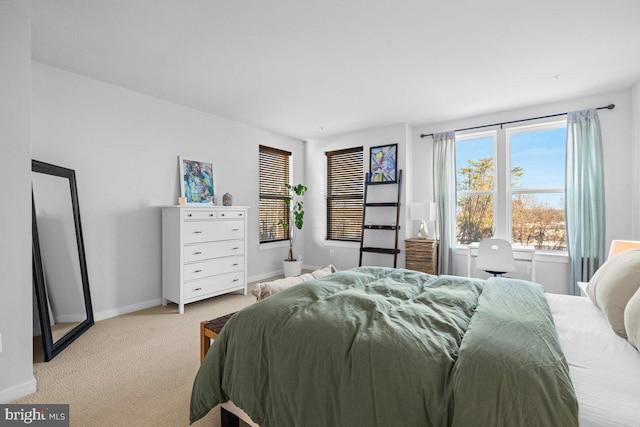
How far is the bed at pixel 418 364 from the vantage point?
3.11 feet

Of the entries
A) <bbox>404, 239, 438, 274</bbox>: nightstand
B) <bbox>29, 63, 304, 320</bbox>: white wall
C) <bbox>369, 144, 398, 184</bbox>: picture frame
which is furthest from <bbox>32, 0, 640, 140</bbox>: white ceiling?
<bbox>404, 239, 438, 274</bbox>: nightstand

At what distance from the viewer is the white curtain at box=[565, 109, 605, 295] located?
11.6 feet

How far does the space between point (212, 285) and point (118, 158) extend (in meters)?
1.86

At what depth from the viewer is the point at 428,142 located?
4.85 meters

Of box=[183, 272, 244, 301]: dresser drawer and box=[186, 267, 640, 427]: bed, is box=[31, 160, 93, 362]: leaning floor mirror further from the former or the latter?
box=[186, 267, 640, 427]: bed

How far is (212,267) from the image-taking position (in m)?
3.83

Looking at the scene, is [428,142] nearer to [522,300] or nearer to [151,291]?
[522,300]

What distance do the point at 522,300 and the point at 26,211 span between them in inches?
123

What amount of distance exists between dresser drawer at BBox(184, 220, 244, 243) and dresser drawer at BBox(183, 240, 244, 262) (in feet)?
0.20

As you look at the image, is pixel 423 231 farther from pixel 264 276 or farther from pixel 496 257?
pixel 264 276

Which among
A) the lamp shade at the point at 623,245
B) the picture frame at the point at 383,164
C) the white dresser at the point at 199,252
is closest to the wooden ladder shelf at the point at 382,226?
the picture frame at the point at 383,164

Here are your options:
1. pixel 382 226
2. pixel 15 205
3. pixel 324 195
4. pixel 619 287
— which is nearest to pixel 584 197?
pixel 382 226

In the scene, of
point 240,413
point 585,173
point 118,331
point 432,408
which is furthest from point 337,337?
point 585,173

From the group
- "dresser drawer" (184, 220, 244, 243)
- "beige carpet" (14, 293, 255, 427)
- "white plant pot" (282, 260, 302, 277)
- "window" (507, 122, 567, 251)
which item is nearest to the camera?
"beige carpet" (14, 293, 255, 427)
